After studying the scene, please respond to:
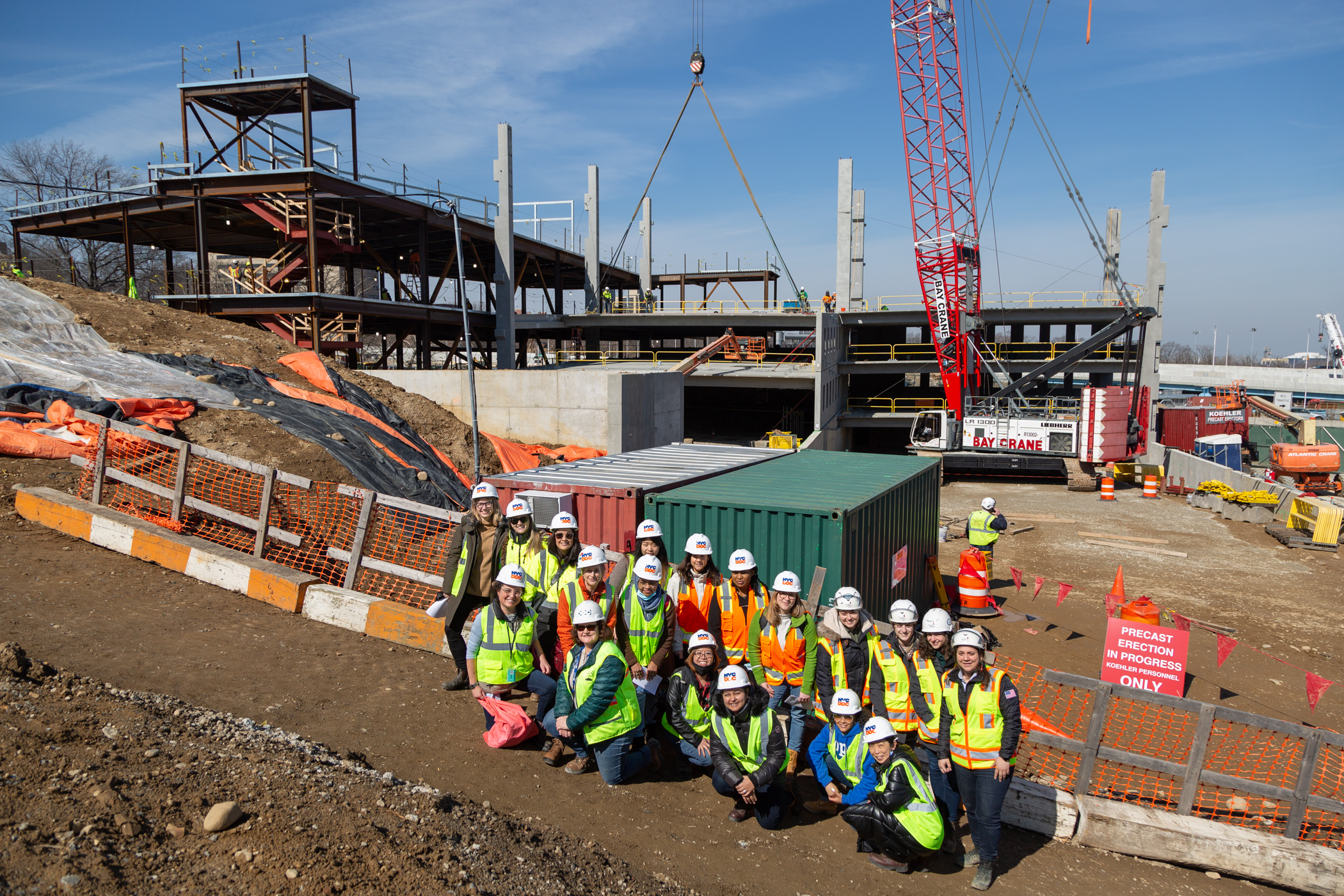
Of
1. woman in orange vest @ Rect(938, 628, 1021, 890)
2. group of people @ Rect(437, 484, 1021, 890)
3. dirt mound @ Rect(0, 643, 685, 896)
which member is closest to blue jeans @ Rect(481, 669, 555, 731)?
group of people @ Rect(437, 484, 1021, 890)

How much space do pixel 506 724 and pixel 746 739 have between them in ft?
6.83

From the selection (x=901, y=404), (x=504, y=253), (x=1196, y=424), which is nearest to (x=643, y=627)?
(x=504, y=253)

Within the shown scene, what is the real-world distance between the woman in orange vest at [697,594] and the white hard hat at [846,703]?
1412 millimetres

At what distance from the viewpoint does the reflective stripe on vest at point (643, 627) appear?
6.24 m

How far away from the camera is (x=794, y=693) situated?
616 centimetres

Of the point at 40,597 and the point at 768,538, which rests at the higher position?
the point at 768,538

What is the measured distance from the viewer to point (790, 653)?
6062mm

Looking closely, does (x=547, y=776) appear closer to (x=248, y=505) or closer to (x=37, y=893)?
(x=37, y=893)

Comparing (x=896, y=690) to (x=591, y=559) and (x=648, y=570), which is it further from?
(x=591, y=559)

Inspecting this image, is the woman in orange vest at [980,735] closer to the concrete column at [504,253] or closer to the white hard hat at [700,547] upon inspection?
the white hard hat at [700,547]

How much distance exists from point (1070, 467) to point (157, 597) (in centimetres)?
2864

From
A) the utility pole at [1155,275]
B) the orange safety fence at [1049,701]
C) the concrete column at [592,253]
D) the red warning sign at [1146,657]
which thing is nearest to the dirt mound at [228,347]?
the orange safety fence at [1049,701]

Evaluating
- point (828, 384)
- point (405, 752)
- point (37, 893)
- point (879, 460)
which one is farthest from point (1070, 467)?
point (37, 893)

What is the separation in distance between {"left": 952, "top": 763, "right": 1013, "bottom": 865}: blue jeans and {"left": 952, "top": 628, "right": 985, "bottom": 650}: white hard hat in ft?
2.83
